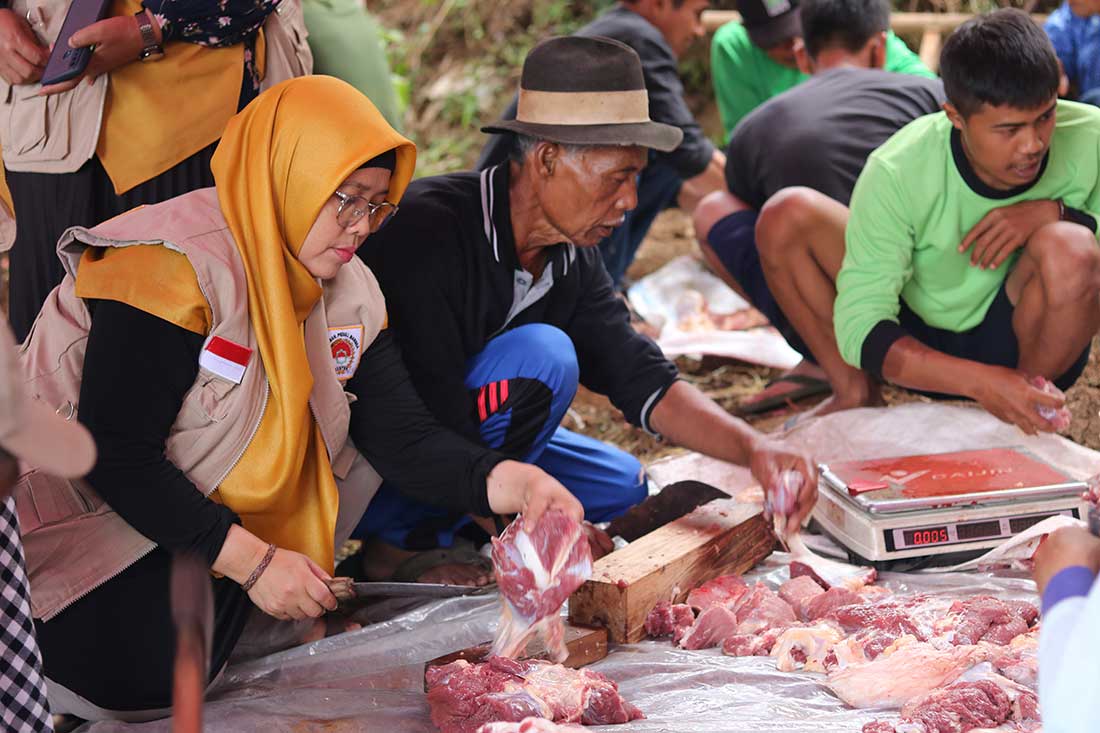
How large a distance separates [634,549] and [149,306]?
4.28 feet

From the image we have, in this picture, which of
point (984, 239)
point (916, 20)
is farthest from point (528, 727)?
point (916, 20)

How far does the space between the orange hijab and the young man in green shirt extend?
3.66 meters

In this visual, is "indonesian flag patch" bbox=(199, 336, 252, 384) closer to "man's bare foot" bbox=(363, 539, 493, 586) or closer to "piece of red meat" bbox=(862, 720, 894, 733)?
"man's bare foot" bbox=(363, 539, 493, 586)

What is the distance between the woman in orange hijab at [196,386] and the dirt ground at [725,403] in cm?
215

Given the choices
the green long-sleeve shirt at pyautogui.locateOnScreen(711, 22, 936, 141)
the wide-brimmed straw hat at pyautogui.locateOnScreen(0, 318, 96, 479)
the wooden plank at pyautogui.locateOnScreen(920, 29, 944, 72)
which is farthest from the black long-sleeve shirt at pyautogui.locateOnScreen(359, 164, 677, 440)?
the wooden plank at pyautogui.locateOnScreen(920, 29, 944, 72)

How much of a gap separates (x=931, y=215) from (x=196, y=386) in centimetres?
242

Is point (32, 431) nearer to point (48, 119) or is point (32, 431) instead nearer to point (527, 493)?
point (527, 493)

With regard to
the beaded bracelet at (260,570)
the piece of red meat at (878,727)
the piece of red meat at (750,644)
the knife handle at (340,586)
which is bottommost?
the piece of red meat at (750,644)

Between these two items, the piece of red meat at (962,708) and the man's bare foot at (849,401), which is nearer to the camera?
the piece of red meat at (962,708)

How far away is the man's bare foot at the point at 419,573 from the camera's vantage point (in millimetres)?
3381

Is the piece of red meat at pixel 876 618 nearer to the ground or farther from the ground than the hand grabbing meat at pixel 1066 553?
nearer to the ground

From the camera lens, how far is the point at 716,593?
3.06m

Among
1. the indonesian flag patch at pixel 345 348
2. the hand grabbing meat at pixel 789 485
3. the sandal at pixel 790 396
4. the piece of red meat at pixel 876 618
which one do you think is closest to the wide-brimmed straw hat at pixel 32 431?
the indonesian flag patch at pixel 345 348

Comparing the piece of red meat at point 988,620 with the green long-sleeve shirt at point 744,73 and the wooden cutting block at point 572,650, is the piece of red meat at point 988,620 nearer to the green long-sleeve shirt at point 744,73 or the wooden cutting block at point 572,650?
the wooden cutting block at point 572,650
